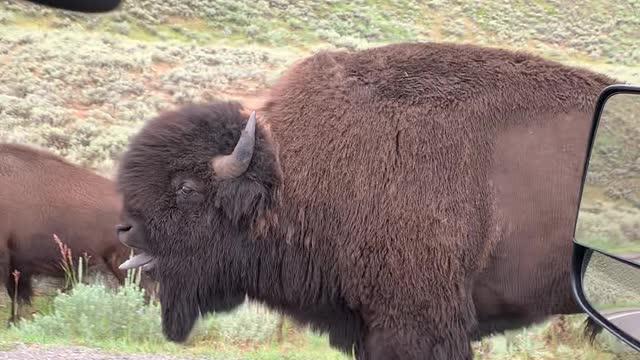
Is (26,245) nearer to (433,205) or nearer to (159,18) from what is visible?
(433,205)

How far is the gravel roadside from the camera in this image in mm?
5806

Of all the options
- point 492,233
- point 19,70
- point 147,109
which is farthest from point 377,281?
point 19,70

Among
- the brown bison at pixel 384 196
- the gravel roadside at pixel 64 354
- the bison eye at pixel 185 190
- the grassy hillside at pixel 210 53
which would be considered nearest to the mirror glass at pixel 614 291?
the brown bison at pixel 384 196

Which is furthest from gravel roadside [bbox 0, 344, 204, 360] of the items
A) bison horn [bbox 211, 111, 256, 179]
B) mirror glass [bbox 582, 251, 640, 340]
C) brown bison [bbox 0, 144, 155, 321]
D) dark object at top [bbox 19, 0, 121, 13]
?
mirror glass [bbox 582, 251, 640, 340]

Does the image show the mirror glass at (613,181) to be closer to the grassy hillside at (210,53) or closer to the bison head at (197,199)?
the bison head at (197,199)

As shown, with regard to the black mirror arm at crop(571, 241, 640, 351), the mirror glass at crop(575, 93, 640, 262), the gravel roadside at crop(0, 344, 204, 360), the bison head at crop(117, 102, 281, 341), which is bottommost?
the gravel roadside at crop(0, 344, 204, 360)

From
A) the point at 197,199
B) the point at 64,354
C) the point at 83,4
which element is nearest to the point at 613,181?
the point at 197,199

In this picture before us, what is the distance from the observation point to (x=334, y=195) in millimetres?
4137

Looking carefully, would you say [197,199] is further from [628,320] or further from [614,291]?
[628,320]

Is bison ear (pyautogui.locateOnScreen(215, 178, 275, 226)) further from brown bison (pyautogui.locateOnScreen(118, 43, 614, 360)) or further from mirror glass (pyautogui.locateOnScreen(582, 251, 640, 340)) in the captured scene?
mirror glass (pyautogui.locateOnScreen(582, 251, 640, 340))

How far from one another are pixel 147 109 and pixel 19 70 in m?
4.87

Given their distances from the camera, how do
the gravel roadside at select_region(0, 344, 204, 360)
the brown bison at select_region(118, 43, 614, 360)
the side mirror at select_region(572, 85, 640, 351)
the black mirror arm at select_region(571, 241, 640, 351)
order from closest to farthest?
1. the side mirror at select_region(572, 85, 640, 351)
2. the black mirror arm at select_region(571, 241, 640, 351)
3. the brown bison at select_region(118, 43, 614, 360)
4. the gravel roadside at select_region(0, 344, 204, 360)

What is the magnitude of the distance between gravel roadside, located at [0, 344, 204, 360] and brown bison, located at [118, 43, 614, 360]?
164 cm

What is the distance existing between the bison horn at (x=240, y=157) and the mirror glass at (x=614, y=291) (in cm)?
185
